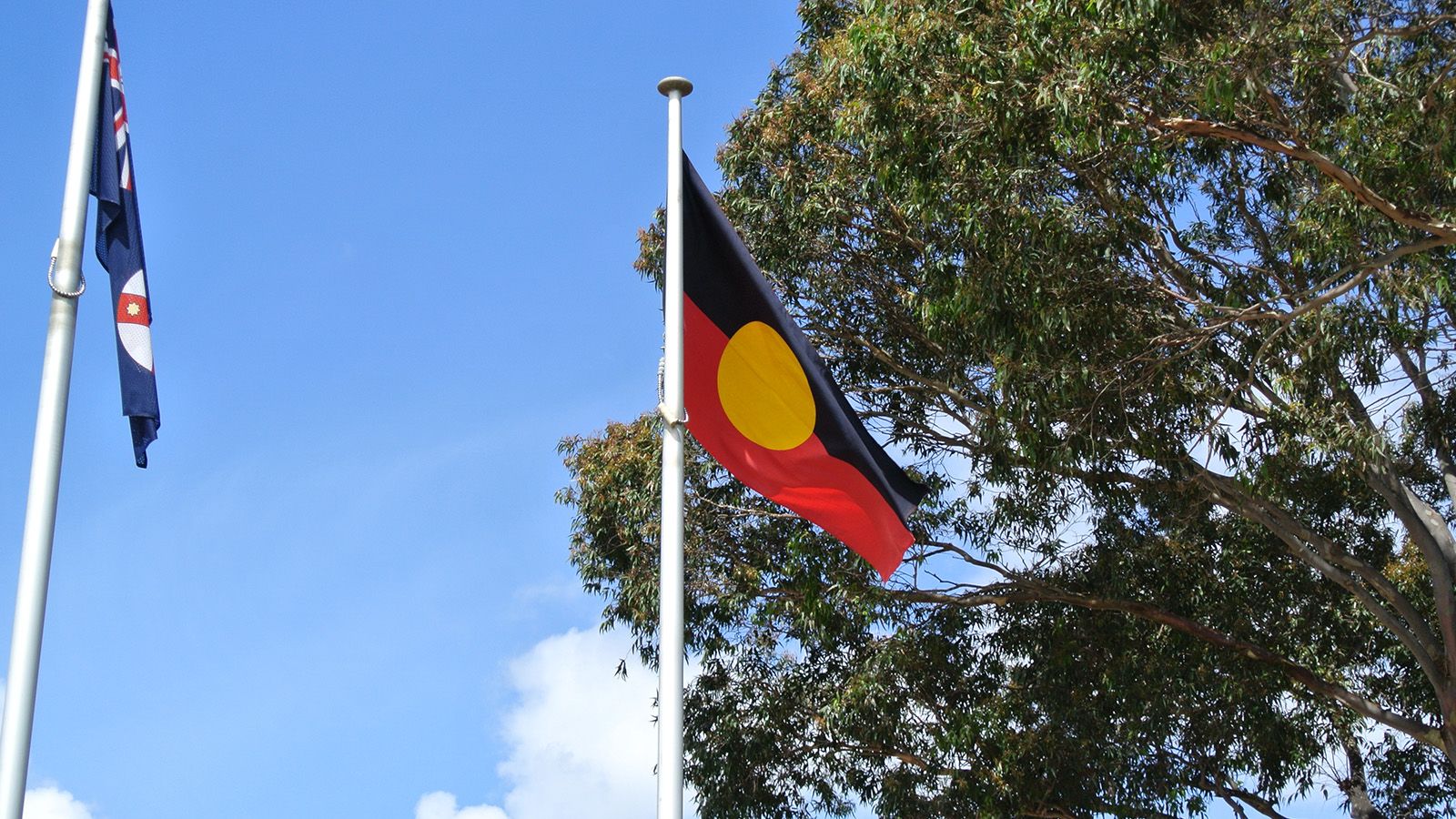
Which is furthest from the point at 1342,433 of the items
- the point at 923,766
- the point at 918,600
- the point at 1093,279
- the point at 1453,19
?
the point at 923,766

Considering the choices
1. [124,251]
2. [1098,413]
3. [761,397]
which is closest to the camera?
[124,251]

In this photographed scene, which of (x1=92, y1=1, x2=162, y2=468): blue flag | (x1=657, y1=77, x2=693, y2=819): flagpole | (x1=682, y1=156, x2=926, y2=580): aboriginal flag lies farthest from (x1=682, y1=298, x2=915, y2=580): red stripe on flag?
(x1=92, y1=1, x2=162, y2=468): blue flag

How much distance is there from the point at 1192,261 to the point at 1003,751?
17.3 feet

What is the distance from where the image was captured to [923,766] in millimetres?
16469

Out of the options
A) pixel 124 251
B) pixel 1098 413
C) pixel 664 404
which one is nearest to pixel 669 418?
pixel 664 404

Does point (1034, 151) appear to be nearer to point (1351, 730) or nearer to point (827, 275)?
point (827, 275)

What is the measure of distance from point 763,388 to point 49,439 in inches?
135

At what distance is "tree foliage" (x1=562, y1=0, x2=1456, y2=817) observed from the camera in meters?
11.7

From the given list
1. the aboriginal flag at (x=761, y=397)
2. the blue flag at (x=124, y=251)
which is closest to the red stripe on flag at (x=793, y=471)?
the aboriginal flag at (x=761, y=397)

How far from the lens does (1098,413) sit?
42.2ft

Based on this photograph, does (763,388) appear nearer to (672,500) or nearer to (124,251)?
(672,500)

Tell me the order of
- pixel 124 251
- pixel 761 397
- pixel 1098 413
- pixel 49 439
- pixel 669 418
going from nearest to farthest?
pixel 49 439 → pixel 124 251 → pixel 669 418 → pixel 761 397 → pixel 1098 413

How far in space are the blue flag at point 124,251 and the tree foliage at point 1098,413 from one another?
22.2 feet

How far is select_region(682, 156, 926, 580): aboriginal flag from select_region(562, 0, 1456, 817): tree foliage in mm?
4281
